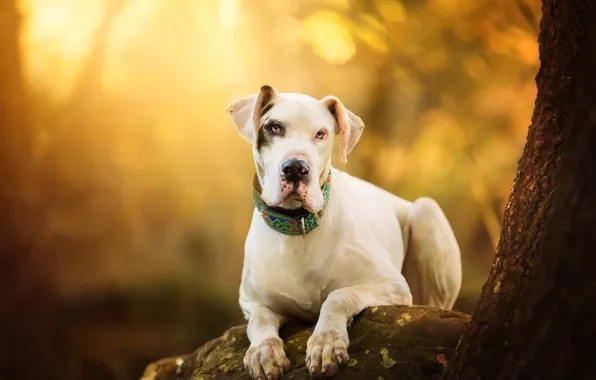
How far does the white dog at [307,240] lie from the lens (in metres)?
2.06

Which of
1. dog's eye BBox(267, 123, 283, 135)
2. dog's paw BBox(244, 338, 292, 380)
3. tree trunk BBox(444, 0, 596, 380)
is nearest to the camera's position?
tree trunk BBox(444, 0, 596, 380)

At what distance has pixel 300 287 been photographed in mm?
2311

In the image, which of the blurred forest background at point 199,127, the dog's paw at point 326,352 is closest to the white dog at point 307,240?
the dog's paw at point 326,352

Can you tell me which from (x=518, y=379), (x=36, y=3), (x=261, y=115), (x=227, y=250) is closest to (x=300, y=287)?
(x=261, y=115)

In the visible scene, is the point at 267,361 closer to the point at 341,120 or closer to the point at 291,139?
the point at 291,139

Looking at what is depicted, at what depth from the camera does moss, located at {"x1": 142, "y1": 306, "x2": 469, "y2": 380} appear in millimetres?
1933

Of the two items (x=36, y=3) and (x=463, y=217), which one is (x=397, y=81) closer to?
(x=463, y=217)

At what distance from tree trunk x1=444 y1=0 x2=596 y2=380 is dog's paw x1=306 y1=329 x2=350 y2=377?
1.21 feet

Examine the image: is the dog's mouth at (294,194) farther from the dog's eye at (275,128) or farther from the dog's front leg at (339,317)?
the dog's front leg at (339,317)

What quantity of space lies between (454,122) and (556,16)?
2.76m

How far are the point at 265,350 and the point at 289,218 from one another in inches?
18.6

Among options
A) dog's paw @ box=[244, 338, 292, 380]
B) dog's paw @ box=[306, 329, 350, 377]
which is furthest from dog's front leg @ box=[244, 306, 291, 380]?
dog's paw @ box=[306, 329, 350, 377]

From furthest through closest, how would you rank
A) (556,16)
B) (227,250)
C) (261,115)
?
(227,250), (261,115), (556,16)

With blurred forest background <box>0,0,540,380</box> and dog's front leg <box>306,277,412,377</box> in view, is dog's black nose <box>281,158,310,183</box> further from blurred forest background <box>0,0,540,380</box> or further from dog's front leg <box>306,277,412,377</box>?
blurred forest background <box>0,0,540,380</box>
